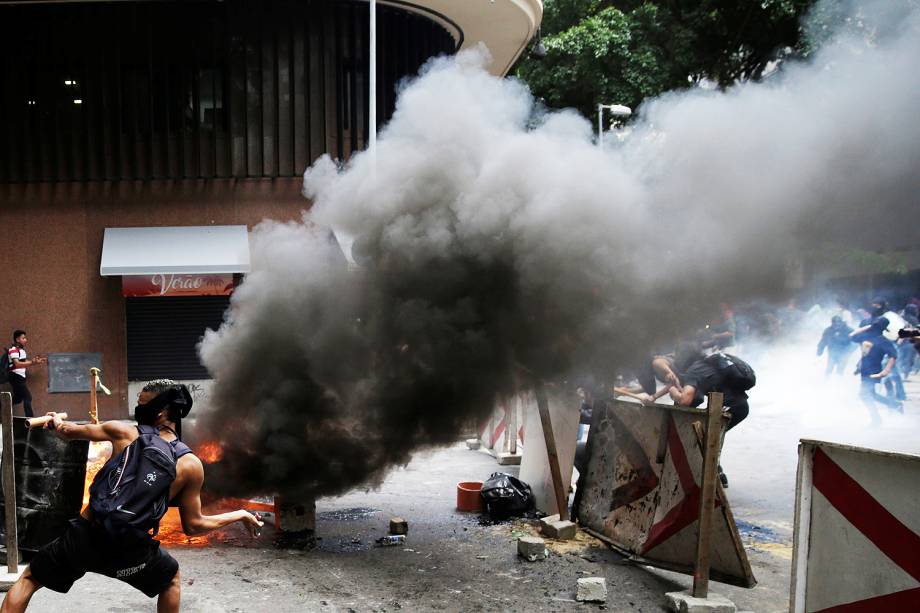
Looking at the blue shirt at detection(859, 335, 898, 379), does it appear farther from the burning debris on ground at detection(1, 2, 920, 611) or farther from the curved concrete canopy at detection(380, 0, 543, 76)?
the curved concrete canopy at detection(380, 0, 543, 76)

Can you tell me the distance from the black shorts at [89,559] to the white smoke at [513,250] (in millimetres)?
2140

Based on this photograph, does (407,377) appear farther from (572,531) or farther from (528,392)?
(572,531)

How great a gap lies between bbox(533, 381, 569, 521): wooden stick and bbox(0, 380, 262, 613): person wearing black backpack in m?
2.87

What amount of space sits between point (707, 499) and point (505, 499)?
2.33 metres

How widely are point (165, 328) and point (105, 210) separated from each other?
210cm

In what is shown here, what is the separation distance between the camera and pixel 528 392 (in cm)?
602

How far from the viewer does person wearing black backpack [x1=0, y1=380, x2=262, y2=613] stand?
3488 mm

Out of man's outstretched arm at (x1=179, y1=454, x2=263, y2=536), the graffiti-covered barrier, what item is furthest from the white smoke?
man's outstretched arm at (x1=179, y1=454, x2=263, y2=536)

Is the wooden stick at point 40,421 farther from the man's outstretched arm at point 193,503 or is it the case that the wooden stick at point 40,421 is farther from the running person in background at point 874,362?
the running person in background at point 874,362

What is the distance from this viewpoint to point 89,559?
3514mm

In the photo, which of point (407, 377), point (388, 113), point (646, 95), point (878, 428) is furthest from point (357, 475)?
point (646, 95)

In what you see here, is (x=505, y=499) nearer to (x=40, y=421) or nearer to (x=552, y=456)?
(x=552, y=456)

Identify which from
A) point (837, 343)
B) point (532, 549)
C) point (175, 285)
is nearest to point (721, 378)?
point (532, 549)

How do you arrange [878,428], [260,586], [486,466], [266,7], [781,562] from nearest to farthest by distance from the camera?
[260,586] → [781,562] → [486,466] → [878,428] → [266,7]
